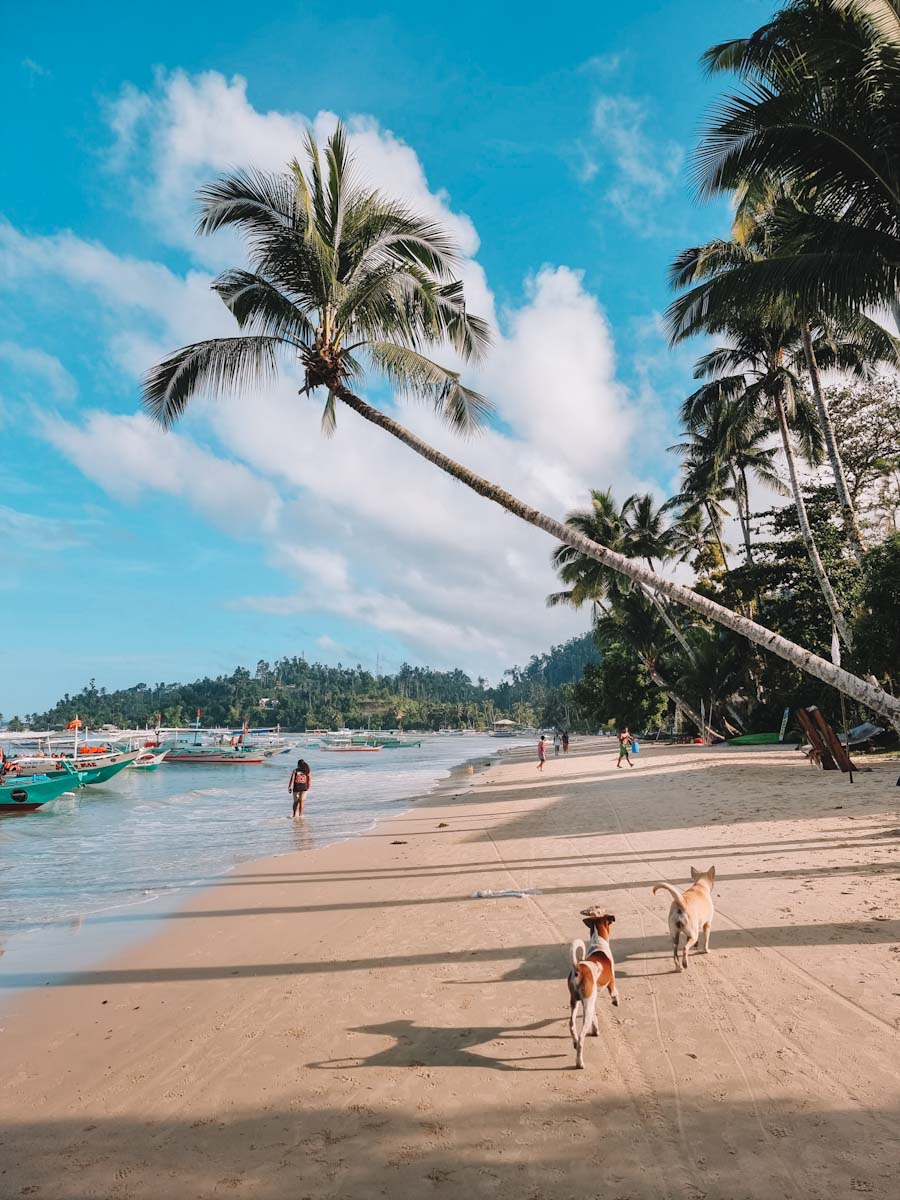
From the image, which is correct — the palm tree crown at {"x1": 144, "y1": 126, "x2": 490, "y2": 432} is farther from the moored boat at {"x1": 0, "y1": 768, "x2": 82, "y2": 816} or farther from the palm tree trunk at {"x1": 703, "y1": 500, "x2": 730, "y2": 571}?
the palm tree trunk at {"x1": 703, "y1": 500, "x2": 730, "y2": 571}

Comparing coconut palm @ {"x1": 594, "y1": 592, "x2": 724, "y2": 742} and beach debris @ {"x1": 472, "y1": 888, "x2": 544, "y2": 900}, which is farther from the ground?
coconut palm @ {"x1": 594, "y1": 592, "x2": 724, "y2": 742}

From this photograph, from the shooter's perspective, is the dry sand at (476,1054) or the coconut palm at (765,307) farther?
the coconut palm at (765,307)

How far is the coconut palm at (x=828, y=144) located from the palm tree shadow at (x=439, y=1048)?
10.0 m

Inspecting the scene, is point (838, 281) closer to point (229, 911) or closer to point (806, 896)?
point (806, 896)

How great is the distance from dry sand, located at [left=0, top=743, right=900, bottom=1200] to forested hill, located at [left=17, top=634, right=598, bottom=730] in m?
136

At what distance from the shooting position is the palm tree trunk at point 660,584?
6746 mm

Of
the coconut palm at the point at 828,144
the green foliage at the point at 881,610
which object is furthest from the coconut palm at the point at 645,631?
the coconut palm at the point at 828,144

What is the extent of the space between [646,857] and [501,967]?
14.7 feet

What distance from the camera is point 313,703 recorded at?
175m

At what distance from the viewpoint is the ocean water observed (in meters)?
7.78

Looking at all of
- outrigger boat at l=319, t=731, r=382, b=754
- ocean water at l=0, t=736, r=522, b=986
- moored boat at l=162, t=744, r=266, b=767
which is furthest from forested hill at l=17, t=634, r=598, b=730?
ocean water at l=0, t=736, r=522, b=986

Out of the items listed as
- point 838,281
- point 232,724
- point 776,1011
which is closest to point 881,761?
point 838,281

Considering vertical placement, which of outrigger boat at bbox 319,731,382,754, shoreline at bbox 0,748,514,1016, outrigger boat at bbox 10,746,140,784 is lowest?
outrigger boat at bbox 319,731,382,754

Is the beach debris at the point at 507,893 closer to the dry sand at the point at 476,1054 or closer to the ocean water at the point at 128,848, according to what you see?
the dry sand at the point at 476,1054
